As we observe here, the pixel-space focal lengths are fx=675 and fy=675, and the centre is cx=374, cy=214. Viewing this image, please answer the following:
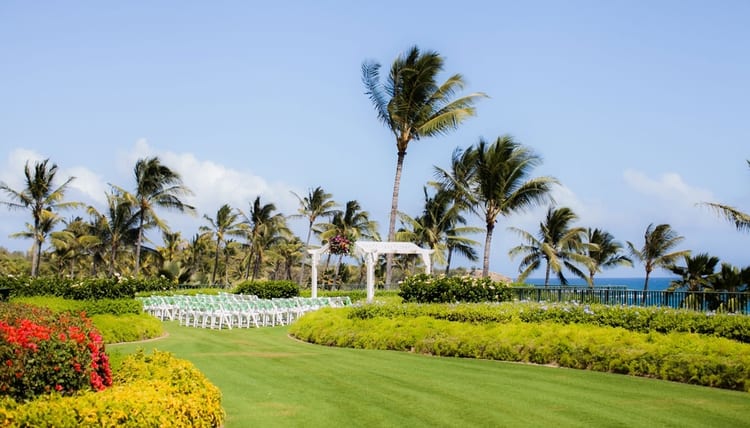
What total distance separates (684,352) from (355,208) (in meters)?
34.3

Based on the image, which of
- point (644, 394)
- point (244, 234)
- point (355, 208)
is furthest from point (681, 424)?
point (244, 234)

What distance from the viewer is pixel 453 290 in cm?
2008

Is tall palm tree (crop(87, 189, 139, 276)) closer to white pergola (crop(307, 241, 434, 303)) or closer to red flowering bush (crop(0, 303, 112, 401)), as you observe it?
white pergola (crop(307, 241, 434, 303))

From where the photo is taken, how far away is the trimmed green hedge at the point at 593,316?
12.6 meters

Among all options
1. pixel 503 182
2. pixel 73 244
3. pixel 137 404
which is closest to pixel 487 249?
pixel 503 182

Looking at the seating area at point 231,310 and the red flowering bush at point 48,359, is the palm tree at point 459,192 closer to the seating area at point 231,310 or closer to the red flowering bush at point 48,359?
the seating area at point 231,310

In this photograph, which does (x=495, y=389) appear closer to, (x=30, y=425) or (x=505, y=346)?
(x=505, y=346)

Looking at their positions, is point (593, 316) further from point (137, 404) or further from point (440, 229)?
point (440, 229)

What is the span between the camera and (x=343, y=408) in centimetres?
935

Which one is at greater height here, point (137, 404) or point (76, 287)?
point (76, 287)

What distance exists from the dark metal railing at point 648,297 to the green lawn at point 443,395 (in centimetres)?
494

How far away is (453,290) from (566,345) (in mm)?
6875

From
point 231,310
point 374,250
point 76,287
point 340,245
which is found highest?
point 340,245

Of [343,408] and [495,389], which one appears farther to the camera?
[495,389]
